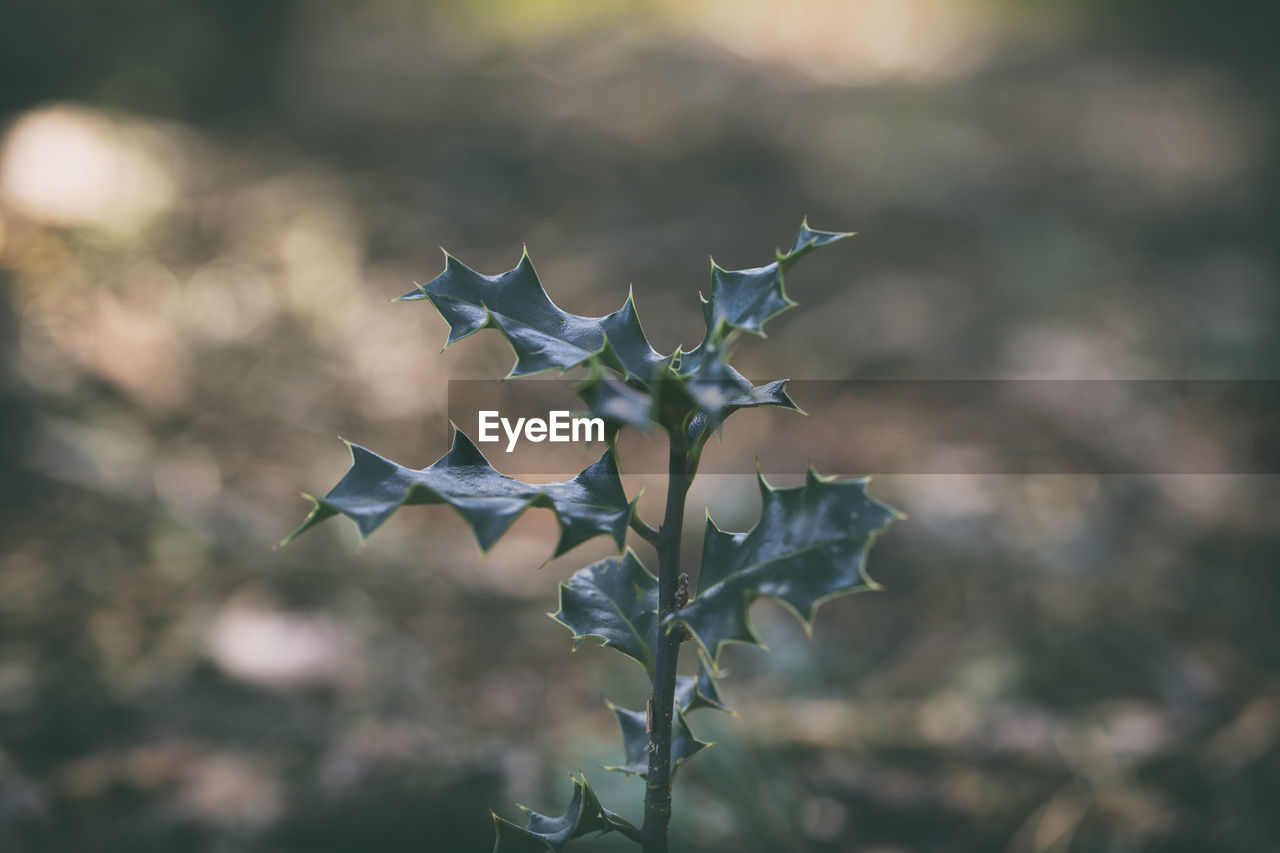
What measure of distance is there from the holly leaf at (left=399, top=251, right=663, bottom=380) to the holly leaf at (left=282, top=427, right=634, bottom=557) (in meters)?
0.09

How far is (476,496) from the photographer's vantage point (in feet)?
2.31

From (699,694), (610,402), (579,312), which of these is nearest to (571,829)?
(699,694)

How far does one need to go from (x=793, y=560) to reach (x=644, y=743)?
1.20 ft

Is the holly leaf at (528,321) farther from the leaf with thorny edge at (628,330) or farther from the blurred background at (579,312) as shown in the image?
the blurred background at (579,312)

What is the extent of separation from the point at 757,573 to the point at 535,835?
0.32 meters

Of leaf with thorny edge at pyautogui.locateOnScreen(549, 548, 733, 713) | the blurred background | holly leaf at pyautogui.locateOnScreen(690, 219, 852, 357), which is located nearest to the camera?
holly leaf at pyautogui.locateOnScreen(690, 219, 852, 357)

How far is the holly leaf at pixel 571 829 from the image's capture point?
0.80 m

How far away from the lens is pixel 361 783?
151 cm

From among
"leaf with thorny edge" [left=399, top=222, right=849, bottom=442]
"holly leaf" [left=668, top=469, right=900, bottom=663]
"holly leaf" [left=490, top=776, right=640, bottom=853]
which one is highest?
"leaf with thorny edge" [left=399, top=222, right=849, bottom=442]

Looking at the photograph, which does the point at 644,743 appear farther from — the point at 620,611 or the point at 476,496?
the point at 476,496

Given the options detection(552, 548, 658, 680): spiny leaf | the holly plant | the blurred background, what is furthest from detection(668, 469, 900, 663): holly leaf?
the blurred background

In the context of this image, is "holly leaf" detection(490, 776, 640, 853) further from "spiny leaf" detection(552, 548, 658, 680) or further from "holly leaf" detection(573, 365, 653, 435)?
"holly leaf" detection(573, 365, 653, 435)

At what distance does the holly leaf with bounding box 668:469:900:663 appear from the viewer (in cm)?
67

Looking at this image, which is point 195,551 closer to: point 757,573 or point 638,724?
point 638,724
